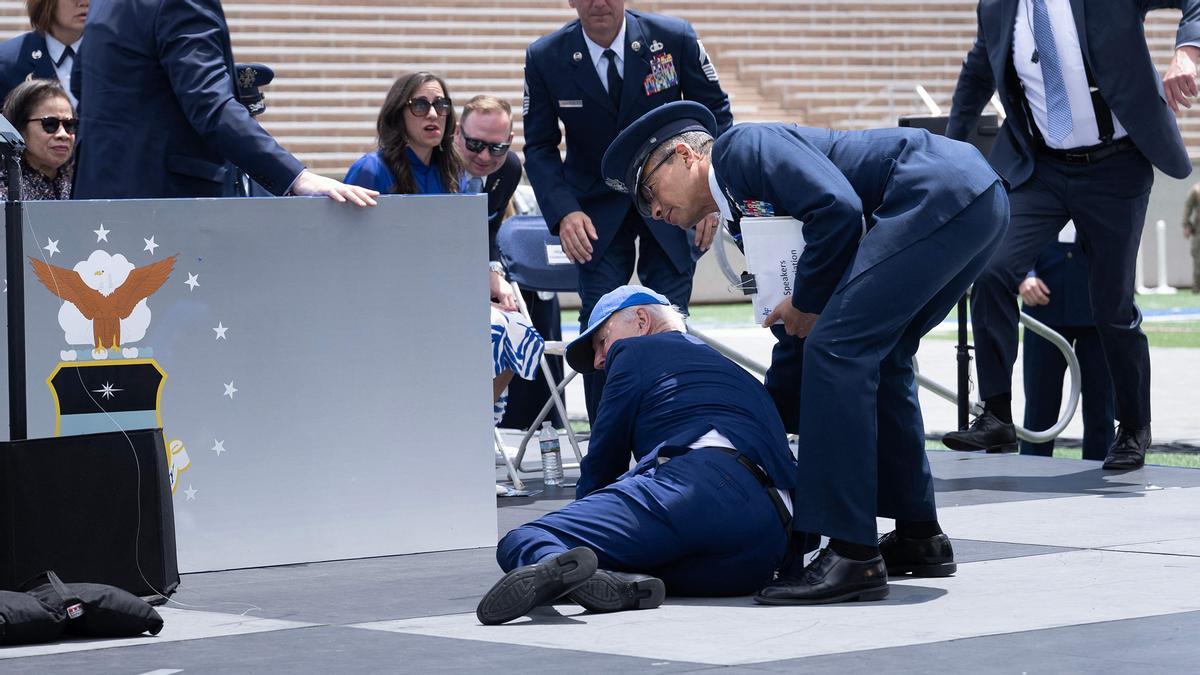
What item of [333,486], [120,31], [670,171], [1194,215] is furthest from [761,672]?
[1194,215]

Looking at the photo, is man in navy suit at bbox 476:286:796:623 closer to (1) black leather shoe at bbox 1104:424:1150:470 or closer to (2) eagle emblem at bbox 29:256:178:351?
(2) eagle emblem at bbox 29:256:178:351

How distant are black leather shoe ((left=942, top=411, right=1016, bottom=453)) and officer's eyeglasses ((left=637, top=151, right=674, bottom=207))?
2475mm

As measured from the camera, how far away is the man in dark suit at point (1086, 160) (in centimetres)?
637

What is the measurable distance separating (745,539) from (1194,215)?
2217cm

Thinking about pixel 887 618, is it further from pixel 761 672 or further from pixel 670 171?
pixel 670 171

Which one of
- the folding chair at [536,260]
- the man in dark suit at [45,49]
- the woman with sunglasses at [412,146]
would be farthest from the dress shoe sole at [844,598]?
the man in dark suit at [45,49]

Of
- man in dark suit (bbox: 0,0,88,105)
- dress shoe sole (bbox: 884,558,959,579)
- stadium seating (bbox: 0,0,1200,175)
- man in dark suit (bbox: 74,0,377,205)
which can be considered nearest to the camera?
dress shoe sole (bbox: 884,558,959,579)

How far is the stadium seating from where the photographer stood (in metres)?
23.2

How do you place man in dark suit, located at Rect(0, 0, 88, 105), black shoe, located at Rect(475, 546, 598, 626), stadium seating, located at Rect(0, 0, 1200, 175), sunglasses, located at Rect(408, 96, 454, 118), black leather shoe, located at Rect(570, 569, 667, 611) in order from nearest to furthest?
black shoe, located at Rect(475, 546, 598, 626) < black leather shoe, located at Rect(570, 569, 667, 611) < sunglasses, located at Rect(408, 96, 454, 118) < man in dark suit, located at Rect(0, 0, 88, 105) < stadium seating, located at Rect(0, 0, 1200, 175)

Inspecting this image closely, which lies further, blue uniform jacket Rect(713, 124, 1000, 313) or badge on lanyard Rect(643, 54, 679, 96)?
badge on lanyard Rect(643, 54, 679, 96)

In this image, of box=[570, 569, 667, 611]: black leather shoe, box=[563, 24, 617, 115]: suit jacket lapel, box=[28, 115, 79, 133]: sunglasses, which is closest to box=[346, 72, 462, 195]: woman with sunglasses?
box=[563, 24, 617, 115]: suit jacket lapel

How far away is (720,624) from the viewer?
3.81 metres

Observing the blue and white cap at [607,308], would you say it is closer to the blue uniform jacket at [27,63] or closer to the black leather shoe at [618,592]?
the black leather shoe at [618,592]

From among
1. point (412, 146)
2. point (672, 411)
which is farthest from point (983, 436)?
point (672, 411)
